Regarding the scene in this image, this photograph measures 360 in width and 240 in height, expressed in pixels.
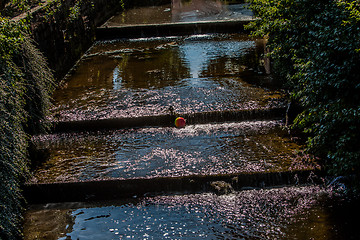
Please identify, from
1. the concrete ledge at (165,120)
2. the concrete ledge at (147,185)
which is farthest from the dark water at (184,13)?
the concrete ledge at (147,185)

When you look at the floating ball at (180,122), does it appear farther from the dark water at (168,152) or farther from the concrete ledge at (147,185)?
the concrete ledge at (147,185)

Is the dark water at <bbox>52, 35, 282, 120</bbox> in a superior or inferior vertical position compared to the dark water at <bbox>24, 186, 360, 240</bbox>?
superior

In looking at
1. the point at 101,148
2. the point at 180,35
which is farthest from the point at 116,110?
the point at 180,35

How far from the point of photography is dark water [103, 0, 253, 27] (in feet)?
56.2

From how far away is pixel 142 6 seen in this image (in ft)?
70.8

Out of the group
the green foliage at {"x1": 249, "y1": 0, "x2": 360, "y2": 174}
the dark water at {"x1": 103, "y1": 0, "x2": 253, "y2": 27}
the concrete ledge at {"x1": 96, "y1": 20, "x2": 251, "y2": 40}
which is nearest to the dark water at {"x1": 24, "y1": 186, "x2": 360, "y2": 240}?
the green foliage at {"x1": 249, "y1": 0, "x2": 360, "y2": 174}

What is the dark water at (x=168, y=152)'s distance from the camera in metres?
6.95

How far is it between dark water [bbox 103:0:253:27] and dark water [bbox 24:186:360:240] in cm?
1124

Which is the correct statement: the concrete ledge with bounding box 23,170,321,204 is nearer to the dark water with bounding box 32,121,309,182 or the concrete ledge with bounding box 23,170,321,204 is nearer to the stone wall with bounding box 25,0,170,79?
the dark water with bounding box 32,121,309,182

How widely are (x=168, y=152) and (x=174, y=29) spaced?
29.2 feet

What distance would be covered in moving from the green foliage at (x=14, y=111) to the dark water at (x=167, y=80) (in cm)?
141

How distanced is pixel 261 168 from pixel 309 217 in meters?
1.21

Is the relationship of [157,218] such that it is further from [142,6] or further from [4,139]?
[142,6]

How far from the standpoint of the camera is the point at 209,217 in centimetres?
596
